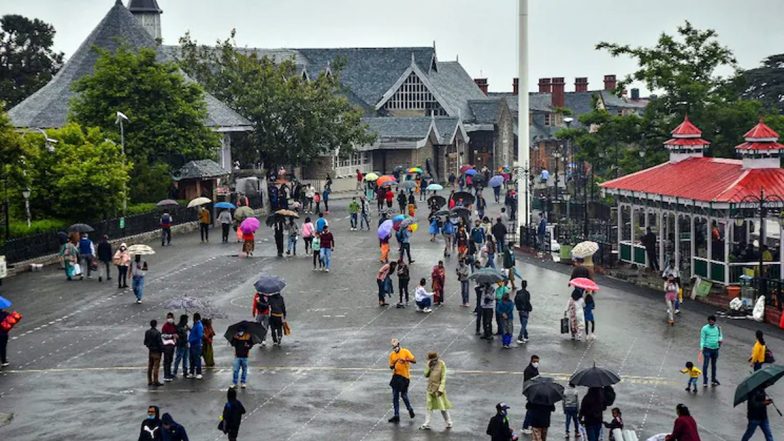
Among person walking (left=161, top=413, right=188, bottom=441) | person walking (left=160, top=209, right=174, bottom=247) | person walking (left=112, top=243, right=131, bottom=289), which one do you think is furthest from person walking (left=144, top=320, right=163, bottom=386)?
person walking (left=160, top=209, right=174, bottom=247)

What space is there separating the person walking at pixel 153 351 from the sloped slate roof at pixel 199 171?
105 feet

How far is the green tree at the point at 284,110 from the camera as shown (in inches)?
2840

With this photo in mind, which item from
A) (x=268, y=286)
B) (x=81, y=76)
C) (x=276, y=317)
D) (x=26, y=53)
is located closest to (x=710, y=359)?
(x=276, y=317)

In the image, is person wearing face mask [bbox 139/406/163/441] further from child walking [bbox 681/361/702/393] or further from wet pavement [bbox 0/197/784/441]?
child walking [bbox 681/361/702/393]

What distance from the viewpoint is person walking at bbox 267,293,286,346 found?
107 feet

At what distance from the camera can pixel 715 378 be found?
28.8 meters

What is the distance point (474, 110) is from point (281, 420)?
81.2 metres

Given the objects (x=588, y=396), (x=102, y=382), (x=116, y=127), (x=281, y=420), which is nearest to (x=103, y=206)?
(x=116, y=127)

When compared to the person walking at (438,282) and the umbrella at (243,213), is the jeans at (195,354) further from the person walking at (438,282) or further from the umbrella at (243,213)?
the umbrella at (243,213)

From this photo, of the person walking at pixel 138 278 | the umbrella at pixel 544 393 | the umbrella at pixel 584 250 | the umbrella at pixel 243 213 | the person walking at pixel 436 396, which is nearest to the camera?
the umbrella at pixel 544 393

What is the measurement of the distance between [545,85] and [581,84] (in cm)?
400

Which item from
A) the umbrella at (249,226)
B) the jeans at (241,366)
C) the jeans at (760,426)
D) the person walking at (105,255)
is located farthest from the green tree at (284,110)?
the jeans at (760,426)

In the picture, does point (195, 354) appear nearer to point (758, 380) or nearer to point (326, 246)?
point (758, 380)

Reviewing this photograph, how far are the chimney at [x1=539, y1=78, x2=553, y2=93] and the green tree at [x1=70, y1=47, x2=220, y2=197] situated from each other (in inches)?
2795
